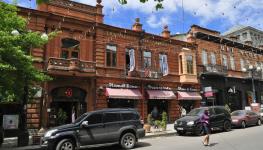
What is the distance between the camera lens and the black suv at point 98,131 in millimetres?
12094

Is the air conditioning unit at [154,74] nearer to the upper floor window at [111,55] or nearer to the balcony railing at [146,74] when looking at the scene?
the balcony railing at [146,74]

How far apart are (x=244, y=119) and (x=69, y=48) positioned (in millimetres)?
15125

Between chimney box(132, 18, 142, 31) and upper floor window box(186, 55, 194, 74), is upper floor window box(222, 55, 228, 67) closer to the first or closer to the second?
upper floor window box(186, 55, 194, 74)

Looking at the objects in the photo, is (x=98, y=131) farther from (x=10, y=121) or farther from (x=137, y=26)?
(x=137, y=26)

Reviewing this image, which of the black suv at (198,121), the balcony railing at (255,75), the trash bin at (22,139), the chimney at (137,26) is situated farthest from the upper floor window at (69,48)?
the balcony railing at (255,75)

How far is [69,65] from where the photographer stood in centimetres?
2142

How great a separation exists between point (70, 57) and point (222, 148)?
1457cm

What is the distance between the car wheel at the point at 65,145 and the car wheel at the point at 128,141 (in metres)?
2.43

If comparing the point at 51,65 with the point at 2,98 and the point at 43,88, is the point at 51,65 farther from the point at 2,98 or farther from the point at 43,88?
the point at 2,98

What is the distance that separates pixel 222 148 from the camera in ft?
41.0

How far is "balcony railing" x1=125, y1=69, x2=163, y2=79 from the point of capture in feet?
83.6

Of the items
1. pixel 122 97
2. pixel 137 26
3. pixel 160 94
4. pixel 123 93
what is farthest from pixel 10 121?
pixel 137 26

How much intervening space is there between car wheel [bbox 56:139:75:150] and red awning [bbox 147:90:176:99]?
14.4 metres

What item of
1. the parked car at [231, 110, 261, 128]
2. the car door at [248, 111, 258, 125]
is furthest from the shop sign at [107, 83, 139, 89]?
the car door at [248, 111, 258, 125]
